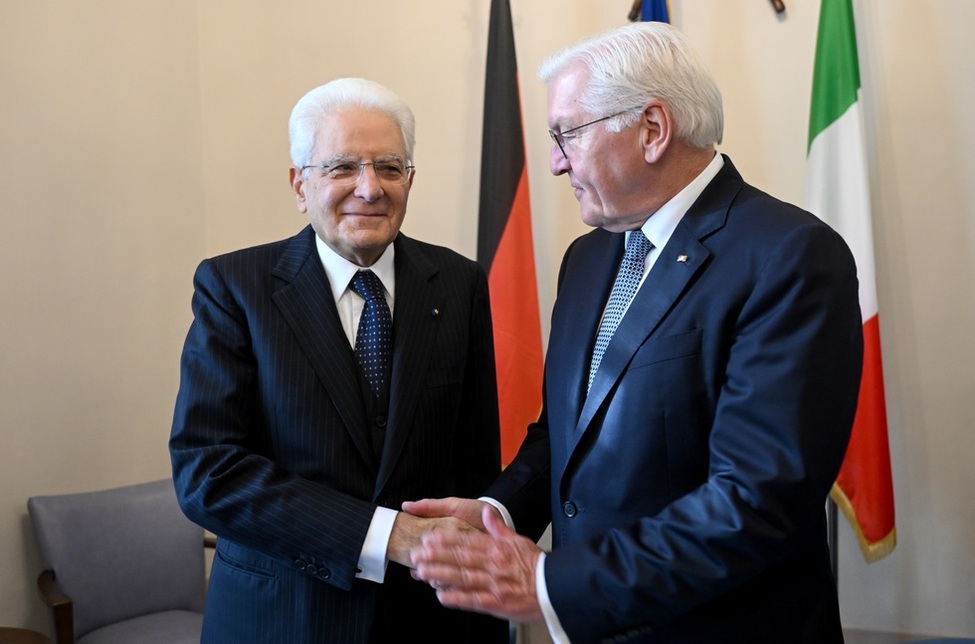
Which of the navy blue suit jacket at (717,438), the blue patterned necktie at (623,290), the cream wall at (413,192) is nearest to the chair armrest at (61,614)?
the cream wall at (413,192)

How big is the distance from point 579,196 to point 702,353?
45 centimetres

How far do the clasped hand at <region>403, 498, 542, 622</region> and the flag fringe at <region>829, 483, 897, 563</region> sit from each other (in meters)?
2.02

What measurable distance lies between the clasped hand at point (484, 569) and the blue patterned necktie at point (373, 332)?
0.42 m

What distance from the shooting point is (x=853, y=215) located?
128 inches

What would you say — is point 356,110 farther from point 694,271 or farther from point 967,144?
point 967,144

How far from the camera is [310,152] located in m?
2.00

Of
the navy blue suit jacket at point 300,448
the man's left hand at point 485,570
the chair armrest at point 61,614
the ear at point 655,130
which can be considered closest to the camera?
the man's left hand at point 485,570

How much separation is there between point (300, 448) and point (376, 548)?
0.27m

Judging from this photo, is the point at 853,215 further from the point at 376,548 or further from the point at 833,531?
the point at 376,548

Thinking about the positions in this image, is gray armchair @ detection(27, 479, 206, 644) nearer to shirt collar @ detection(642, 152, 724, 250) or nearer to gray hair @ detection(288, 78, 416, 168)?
gray hair @ detection(288, 78, 416, 168)

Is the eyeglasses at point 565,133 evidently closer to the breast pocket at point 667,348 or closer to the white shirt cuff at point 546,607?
the breast pocket at point 667,348

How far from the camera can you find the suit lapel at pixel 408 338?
6.22 ft

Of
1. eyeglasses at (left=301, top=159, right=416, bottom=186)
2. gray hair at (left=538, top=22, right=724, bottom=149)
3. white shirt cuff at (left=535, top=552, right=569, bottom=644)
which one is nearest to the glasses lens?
eyeglasses at (left=301, top=159, right=416, bottom=186)

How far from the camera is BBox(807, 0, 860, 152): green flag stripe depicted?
3246 mm
